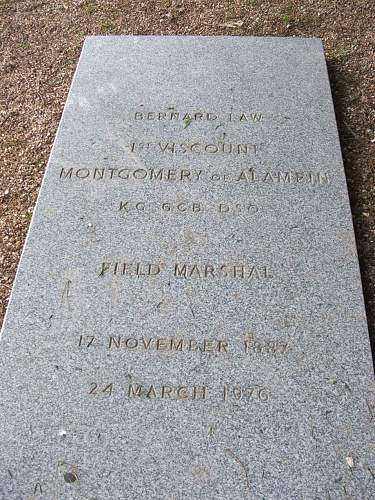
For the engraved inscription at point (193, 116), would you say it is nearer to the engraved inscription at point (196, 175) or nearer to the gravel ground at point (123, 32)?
the engraved inscription at point (196, 175)

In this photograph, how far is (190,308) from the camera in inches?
114

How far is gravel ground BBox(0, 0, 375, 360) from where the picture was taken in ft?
12.1

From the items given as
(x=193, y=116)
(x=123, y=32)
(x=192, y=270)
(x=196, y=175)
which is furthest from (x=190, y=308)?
(x=123, y=32)

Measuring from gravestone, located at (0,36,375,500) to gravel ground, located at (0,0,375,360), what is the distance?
322 millimetres

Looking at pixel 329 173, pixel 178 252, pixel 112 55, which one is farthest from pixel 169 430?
pixel 112 55

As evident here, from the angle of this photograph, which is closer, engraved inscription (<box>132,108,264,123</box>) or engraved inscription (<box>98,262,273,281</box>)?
engraved inscription (<box>98,262,273,281</box>)

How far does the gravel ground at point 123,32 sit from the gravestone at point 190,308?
322 millimetres

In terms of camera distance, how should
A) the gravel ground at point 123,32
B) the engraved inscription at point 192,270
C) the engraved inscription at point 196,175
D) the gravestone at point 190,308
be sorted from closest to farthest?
1. the gravestone at point 190,308
2. the engraved inscription at point 192,270
3. the engraved inscription at point 196,175
4. the gravel ground at point 123,32

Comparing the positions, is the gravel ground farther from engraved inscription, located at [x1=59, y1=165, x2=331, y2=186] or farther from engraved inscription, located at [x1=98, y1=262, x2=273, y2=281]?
engraved inscription, located at [x1=98, y1=262, x2=273, y2=281]

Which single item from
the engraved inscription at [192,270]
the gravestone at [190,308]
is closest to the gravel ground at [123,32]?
the gravestone at [190,308]

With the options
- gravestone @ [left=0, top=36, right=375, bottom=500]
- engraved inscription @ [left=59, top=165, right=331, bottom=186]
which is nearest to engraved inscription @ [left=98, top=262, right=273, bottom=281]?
gravestone @ [left=0, top=36, right=375, bottom=500]

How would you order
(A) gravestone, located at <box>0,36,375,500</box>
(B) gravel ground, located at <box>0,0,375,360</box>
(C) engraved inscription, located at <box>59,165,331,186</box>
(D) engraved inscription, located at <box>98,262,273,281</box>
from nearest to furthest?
(A) gravestone, located at <box>0,36,375,500</box>
(D) engraved inscription, located at <box>98,262,273,281</box>
(C) engraved inscription, located at <box>59,165,331,186</box>
(B) gravel ground, located at <box>0,0,375,360</box>

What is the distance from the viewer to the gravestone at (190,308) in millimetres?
2459

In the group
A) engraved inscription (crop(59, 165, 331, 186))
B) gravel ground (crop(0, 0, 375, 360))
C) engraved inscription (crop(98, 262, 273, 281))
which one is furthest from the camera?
gravel ground (crop(0, 0, 375, 360))
